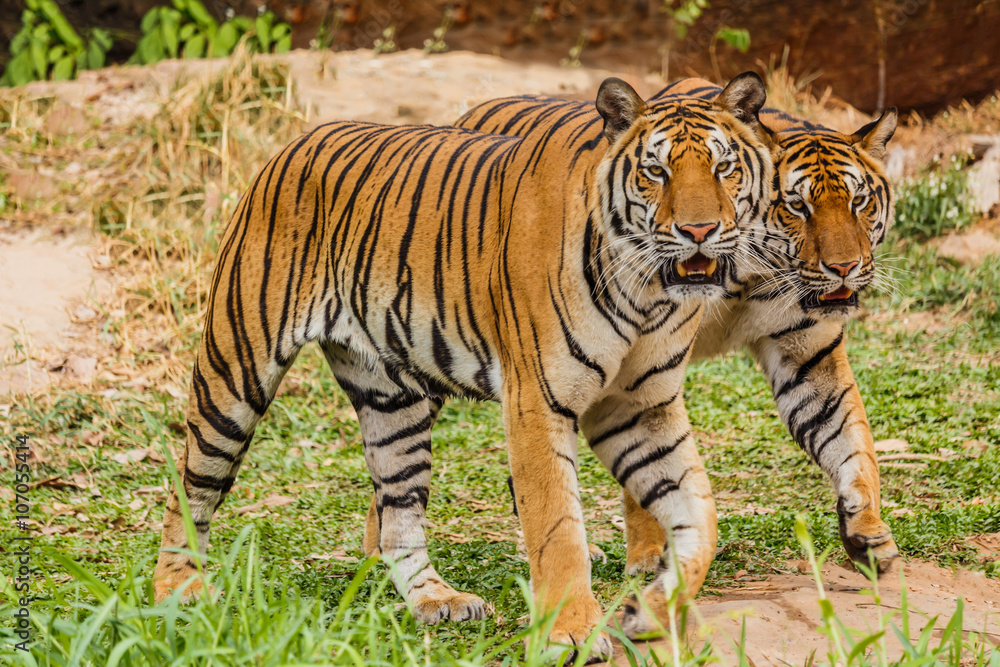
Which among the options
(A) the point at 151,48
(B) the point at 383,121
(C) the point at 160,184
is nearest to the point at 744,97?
(B) the point at 383,121

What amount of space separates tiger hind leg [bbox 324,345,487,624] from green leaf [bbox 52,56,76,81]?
21.1 ft

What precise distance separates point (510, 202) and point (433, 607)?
1.30m

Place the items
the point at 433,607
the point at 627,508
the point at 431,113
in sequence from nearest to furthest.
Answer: the point at 433,607 < the point at 627,508 < the point at 431,113

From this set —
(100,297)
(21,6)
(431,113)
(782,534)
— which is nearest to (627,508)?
(782,534)

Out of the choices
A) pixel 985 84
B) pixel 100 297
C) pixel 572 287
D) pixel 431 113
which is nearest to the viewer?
pixel 572 287

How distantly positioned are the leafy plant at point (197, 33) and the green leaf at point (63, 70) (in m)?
0.52

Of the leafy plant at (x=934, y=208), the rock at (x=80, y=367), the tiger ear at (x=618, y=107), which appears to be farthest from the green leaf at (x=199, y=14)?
the tiger ear at (x=618, y=107)

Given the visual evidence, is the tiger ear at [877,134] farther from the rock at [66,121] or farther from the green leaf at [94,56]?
the green leaf at [94,56]

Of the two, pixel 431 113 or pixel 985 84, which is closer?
pixel 431 113

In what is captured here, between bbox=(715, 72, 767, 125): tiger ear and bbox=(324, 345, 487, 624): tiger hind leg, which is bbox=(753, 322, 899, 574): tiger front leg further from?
bbox=(324, 345, 487, 624): tiger hind leg

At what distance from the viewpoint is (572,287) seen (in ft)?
9.29

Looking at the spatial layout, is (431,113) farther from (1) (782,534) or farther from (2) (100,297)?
(1) (782,534)

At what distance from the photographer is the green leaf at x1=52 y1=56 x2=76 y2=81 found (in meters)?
8.93

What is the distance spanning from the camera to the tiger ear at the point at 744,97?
279 cm
